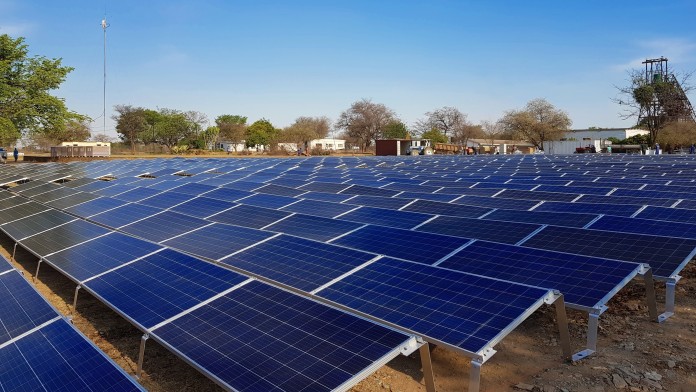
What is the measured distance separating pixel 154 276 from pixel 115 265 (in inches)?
47.4

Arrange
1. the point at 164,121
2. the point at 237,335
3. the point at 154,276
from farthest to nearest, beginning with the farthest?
the point at 164,121 < the point at 154,276 < the point at 237,335

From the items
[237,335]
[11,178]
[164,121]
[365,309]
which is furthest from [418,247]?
[164,121]

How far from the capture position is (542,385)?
5074 mm

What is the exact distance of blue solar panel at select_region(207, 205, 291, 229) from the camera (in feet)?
33.3

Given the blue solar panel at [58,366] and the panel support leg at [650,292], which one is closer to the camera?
the blue solar panel at [58,366]

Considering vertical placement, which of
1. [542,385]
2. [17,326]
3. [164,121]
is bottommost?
[542,385]

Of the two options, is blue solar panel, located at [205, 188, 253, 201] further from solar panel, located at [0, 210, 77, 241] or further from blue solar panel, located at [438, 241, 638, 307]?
blue solar panel, located at [438, 241, 638, 307]

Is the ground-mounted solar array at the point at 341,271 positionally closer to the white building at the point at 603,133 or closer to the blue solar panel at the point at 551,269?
the blue solar panel at the point at 551,269

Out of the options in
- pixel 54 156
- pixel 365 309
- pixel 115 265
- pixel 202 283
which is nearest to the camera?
pixel 365 309

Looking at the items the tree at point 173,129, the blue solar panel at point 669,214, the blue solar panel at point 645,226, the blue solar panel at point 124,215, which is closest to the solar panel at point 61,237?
the blue solar panel at point 124,215

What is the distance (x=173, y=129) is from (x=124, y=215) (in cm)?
9128

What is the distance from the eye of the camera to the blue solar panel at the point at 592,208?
32.8ft

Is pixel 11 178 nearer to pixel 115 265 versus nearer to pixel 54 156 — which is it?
pixel 115 265

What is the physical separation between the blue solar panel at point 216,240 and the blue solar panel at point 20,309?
2.37 meters
